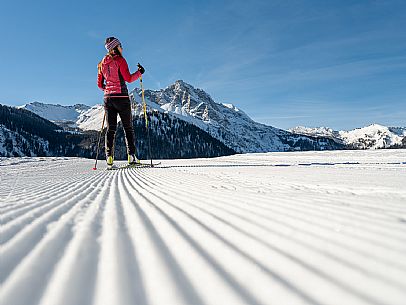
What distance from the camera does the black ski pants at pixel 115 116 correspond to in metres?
7.20

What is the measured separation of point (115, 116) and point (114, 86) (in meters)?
0.73

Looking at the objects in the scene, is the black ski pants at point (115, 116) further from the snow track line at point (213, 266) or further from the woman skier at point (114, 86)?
the snow track line at point (213, 266)

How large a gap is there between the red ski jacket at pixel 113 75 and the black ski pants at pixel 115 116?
168mm

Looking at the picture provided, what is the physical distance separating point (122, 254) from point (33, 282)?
0.31m

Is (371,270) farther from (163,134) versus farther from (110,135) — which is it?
(163,134)

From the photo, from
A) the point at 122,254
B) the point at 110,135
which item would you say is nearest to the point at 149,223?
the point at 122,254

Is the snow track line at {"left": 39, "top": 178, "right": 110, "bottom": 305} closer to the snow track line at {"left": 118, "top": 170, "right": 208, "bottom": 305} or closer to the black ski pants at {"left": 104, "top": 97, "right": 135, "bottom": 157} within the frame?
the snow track line at {"left": 118, "top": 170, "right": 208, "bottom": 305}

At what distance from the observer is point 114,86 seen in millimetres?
7148

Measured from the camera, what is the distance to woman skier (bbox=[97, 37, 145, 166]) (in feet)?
23.0

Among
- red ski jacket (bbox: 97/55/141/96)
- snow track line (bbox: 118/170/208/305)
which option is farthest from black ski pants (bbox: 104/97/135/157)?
snow track line (bbox: 118/170/208/305)

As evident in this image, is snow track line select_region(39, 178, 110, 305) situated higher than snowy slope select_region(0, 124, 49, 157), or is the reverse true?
snowy slope select_region(0, 124, 49, 157)

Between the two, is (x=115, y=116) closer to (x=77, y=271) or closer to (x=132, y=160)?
(x=132, y=160)

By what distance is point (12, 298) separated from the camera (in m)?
0.80

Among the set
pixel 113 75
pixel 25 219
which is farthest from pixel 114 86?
pixel 25 219
